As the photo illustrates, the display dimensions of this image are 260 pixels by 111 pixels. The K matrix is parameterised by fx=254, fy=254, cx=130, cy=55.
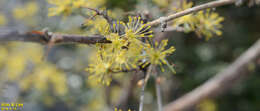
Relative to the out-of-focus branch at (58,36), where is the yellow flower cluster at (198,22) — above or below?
above

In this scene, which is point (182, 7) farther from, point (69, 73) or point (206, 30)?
point (69, 73)

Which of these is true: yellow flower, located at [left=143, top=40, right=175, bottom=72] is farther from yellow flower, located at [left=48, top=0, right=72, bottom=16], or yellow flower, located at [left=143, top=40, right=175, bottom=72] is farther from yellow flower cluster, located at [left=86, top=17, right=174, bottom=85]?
yellow flower, located at [left=48, top=0, right=72, bottom=16]

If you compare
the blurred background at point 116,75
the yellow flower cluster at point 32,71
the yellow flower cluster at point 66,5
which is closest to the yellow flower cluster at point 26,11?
the blurred background at point 116,75

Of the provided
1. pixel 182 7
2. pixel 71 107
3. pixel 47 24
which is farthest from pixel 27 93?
pixel 182 7

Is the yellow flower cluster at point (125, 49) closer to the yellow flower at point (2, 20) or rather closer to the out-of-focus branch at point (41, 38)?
the out-of-focus branch at point (41, 38)

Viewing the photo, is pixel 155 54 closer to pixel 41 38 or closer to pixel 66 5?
pixel 41 38

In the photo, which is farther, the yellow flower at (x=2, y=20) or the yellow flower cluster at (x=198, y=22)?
the yellow flower at (x=2, y=20)
